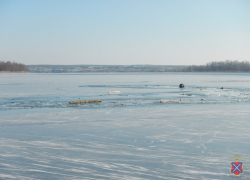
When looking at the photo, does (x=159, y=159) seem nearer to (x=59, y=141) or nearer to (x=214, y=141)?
(x=214, y=141)

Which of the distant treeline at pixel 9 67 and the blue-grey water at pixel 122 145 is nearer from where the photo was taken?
the blue-grey water at pixel 122 145

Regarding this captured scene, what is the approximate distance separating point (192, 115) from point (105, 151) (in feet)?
18.5

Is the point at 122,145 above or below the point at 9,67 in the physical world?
below

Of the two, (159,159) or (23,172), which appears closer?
(23,172)

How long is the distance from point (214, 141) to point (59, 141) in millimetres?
3494

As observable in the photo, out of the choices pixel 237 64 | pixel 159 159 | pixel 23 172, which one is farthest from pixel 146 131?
pixel 237 64

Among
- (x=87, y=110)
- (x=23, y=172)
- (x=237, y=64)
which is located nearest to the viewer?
(x=23, y=172)

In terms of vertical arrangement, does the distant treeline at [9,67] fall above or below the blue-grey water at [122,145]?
above

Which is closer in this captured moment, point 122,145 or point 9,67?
Result: point 122,145

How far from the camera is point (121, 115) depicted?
11133 mm

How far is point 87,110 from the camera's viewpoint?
41.3 ft

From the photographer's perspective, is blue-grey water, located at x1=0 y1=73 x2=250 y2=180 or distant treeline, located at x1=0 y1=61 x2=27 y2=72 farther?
distant treeline, located at x1=0 y1=61 x2=27 y2=72

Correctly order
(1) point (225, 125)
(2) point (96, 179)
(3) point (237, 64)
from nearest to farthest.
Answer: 1. (2) point (96, 179)
2. (1) point (225, 125)
3. (3) point (237, 64)

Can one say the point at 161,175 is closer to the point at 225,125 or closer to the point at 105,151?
the point at 105,151
